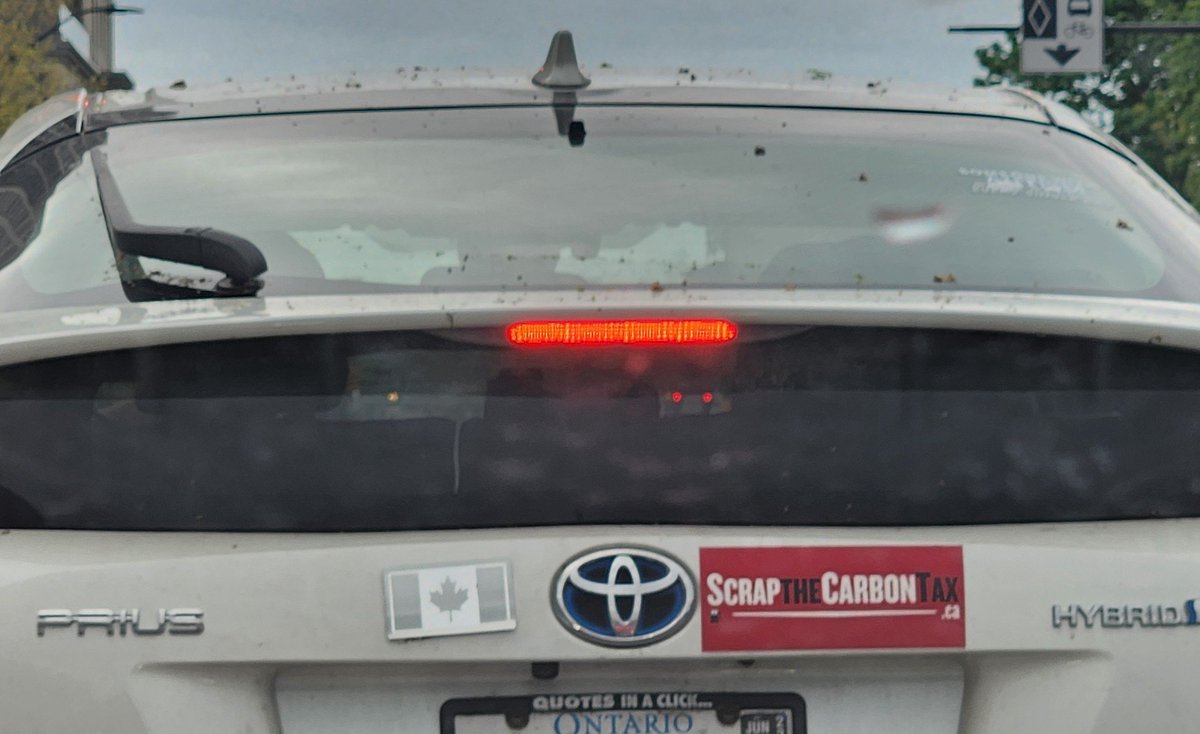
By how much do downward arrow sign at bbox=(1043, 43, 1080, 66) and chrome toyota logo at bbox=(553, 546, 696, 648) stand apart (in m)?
27.4

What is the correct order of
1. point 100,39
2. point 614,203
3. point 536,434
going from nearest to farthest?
point 536,434, point 614,203, point 100,39

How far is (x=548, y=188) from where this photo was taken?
353 centimetres

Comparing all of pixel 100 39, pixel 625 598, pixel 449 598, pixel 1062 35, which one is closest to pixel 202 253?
pixel 449 598

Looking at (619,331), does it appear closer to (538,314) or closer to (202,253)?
(538,314)

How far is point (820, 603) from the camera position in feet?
9.25

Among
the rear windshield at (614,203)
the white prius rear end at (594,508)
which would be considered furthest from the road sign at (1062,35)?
the white prius rear end at (594,508)

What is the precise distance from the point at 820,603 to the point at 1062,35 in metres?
27.6

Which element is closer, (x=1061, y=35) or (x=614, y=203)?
(x=614, y=203)

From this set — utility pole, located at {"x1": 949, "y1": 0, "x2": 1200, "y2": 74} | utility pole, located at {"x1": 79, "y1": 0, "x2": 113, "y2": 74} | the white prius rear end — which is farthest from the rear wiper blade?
utility pole, located at {"x1": 79, "y1": 0, "x2": 113, "y2": 74}

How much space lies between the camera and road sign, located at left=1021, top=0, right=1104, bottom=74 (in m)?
29.1

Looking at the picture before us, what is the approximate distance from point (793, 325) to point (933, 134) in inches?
40.7

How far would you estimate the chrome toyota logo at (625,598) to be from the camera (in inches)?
110

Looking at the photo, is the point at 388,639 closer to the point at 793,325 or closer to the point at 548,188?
the point at 793,325

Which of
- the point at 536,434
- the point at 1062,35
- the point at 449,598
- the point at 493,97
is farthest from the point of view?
the point at 1062,35
